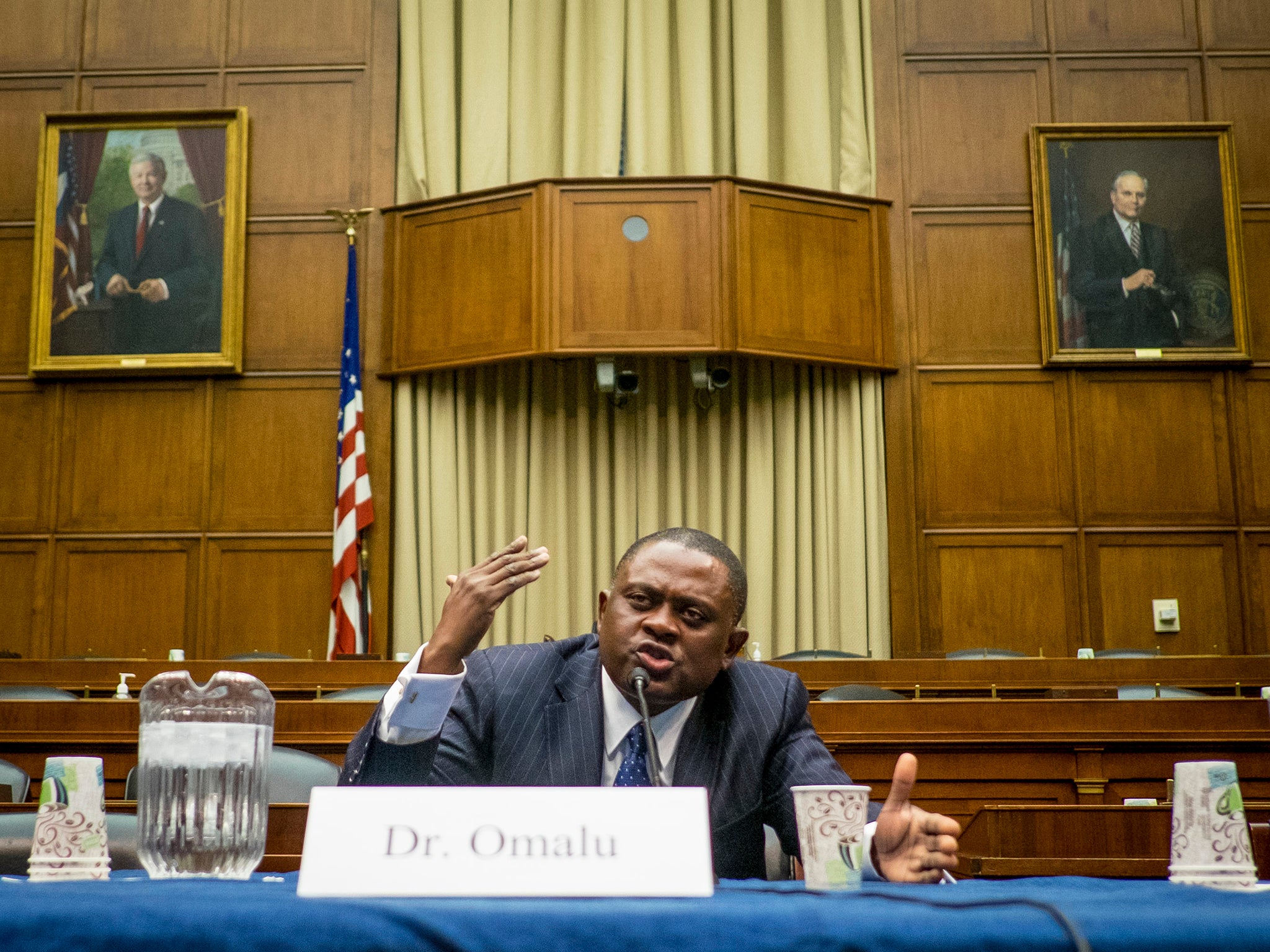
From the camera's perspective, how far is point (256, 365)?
8.92m

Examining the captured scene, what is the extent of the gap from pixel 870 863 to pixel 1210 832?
45cm

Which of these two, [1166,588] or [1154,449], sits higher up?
[1154,449]

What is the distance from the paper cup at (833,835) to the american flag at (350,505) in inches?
267

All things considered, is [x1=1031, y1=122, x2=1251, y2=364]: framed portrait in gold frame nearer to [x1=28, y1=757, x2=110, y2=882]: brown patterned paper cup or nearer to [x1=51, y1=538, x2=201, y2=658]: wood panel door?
[x1=51, y1=538, x2=201, y2=658]: wood panel door

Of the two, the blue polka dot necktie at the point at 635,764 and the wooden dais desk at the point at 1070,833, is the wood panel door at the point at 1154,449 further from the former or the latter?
the blue polka dot necktie at the point at 635,764

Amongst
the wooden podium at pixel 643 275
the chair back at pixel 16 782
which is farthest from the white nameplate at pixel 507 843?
the wooden podium at pixel 643 275

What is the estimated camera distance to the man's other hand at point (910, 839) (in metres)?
1.77

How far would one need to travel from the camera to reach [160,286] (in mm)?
8852

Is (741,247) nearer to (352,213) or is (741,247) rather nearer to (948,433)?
(948,433)

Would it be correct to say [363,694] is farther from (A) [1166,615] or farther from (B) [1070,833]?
(A) [1166,615]

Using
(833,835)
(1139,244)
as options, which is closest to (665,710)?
(833,835)

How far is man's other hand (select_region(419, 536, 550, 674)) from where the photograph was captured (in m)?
2.14

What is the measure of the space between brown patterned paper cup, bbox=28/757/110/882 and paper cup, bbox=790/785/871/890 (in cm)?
87

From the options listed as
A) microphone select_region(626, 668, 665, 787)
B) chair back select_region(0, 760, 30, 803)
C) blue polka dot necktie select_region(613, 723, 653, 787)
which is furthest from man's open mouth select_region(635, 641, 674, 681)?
chair back select_region(0, 760, 30, 803)
